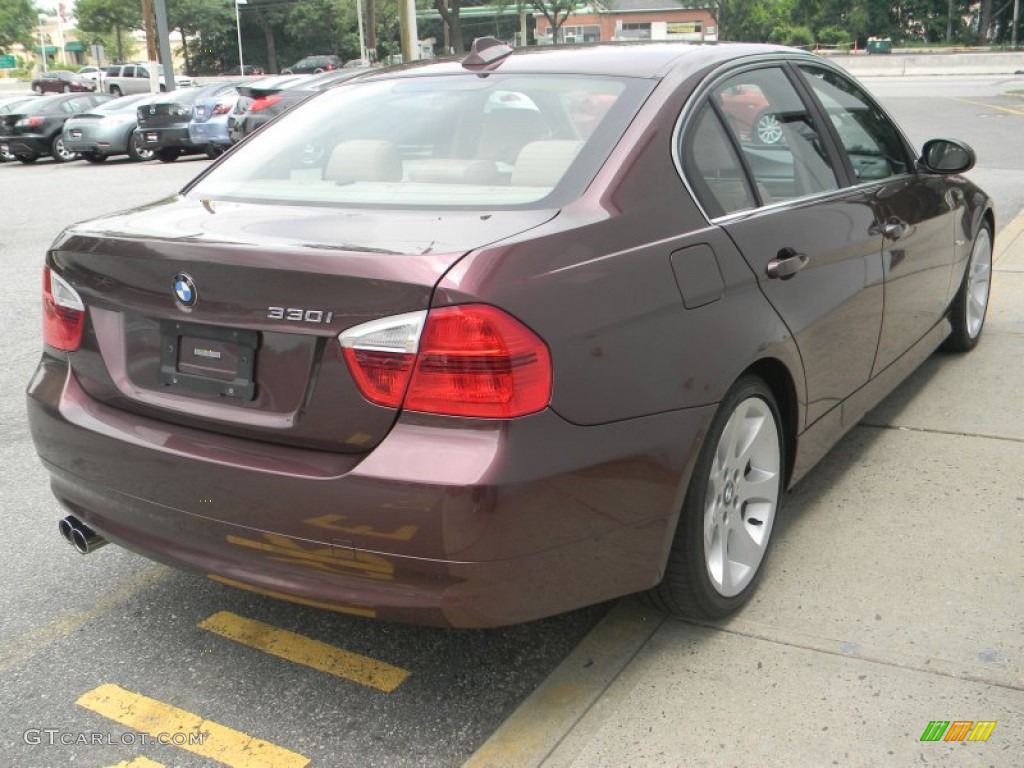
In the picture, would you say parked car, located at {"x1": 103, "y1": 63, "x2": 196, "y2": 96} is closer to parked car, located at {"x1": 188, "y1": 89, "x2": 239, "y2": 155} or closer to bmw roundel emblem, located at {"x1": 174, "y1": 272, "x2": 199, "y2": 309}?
parked car, located at {"x1": 188, "y1": 89, "x2": 239, "y2": 155}

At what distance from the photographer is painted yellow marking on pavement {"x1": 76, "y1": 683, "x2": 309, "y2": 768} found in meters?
2.55

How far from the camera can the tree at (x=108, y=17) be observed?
86.3 meters

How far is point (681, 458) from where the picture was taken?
8.70ft

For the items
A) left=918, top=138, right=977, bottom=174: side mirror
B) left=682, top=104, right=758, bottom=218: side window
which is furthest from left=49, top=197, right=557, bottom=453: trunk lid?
left=918, top=138, right=977, bottom=174: side mirror

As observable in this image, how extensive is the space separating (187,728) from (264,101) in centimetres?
1648

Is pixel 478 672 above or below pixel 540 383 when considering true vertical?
below

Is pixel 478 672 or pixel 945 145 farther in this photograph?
pixel 945 145

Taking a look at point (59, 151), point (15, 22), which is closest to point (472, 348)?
point (59, 151)

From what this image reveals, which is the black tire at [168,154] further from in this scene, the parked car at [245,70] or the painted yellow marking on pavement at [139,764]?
the parked car at [245,70]

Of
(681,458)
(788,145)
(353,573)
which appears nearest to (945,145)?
(788,145)

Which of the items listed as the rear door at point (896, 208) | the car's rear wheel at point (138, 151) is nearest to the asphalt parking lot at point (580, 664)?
the rear door at point (896, 208)

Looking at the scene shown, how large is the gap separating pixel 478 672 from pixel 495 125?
1.60 meters

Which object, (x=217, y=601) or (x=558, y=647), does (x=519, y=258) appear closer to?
(x=558, y=647)

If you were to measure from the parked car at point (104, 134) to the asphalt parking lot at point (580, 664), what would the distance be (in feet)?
64.4
